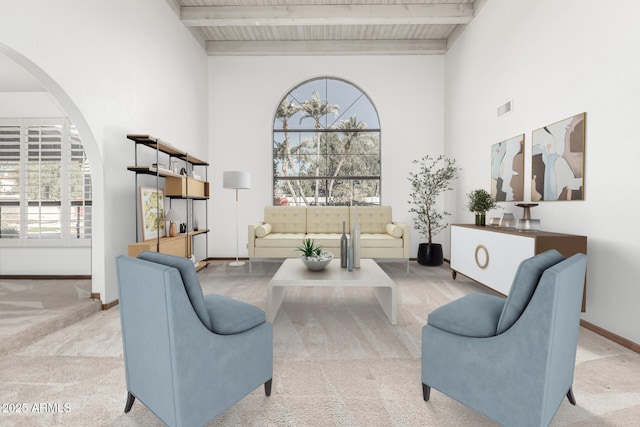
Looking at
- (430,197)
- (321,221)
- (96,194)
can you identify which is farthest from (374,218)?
(96,194)

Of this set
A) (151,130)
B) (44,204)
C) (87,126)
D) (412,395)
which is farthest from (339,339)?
(44,204)

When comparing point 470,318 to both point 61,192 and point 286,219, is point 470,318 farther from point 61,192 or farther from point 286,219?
point 61,192

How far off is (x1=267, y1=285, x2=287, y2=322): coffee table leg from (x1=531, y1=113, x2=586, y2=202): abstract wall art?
9.06 feet

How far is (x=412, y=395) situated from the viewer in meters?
1.58

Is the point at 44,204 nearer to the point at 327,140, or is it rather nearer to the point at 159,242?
the point at 159,242

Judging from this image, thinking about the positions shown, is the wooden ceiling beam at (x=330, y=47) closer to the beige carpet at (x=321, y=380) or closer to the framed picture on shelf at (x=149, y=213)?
the framed picture on shelf at (x=149, y=213)

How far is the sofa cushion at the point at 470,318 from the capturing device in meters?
1.34

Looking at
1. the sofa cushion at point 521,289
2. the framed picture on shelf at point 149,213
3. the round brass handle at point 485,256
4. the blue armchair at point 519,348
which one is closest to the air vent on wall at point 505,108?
the round brass handle at point 485,256

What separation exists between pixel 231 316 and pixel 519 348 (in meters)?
1.24

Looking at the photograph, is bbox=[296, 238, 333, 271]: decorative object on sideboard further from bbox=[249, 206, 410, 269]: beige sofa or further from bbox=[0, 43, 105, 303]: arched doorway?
bbox=[0, 43, 105, 303]: arched doorway

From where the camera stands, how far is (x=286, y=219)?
16.8 ft

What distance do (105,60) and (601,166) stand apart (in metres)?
4.49

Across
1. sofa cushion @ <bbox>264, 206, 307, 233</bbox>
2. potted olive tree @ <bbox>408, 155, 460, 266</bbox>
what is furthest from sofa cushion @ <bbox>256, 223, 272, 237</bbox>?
potted olive tree @ <bbox>408, 155, 460, 266</bbox>

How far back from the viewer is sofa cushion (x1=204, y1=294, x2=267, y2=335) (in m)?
1.35
